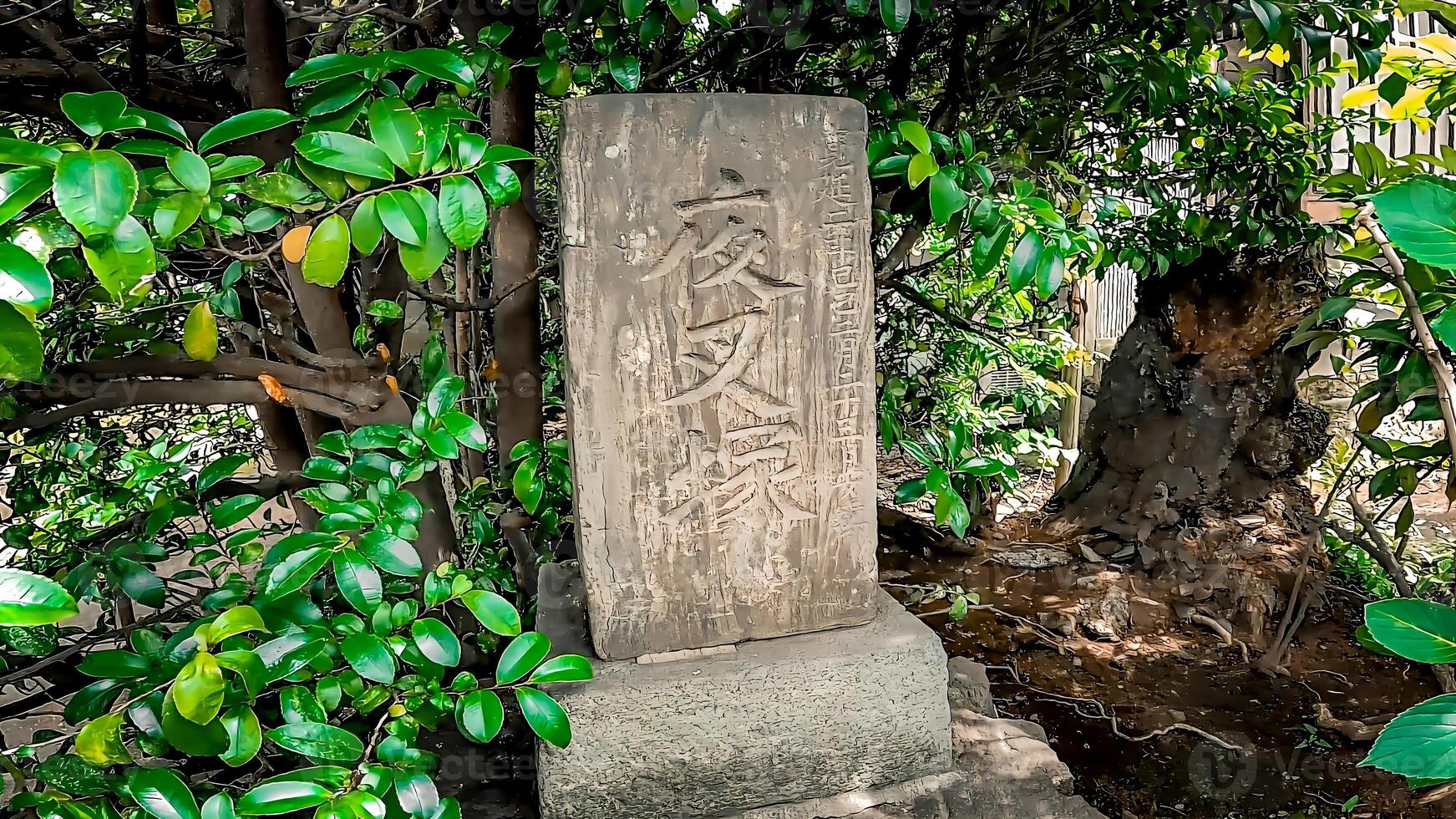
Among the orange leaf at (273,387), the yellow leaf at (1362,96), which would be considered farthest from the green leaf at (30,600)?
the yellow leaf at (1362,96)

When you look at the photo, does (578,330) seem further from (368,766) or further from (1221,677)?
(1221,677)

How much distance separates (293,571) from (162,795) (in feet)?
0.97

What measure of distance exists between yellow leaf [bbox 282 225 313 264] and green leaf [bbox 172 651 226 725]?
52 centimetres

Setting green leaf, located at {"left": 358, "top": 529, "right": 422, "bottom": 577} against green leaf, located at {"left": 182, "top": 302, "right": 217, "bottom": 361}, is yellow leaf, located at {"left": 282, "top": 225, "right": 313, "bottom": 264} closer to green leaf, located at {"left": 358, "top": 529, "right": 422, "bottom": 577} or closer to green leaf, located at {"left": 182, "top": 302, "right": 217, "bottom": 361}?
green leaf, located at {"left": 182, "top": 302, "right": 217, "bottom": 361}

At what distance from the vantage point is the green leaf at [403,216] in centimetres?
118

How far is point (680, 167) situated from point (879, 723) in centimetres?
116

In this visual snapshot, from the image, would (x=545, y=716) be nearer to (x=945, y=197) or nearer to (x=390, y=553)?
(x=390, y=553)

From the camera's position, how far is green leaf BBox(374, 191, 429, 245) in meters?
1.18

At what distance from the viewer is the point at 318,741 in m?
1.22

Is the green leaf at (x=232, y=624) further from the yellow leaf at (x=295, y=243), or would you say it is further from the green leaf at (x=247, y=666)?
the yellow leaf at (x=295, y=243)

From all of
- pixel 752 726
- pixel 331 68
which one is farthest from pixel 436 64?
pixel 752 726

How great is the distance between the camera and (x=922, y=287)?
2.99m

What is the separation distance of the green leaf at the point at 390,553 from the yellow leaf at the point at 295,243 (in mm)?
391

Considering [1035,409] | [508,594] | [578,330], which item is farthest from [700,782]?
[1035,409]
